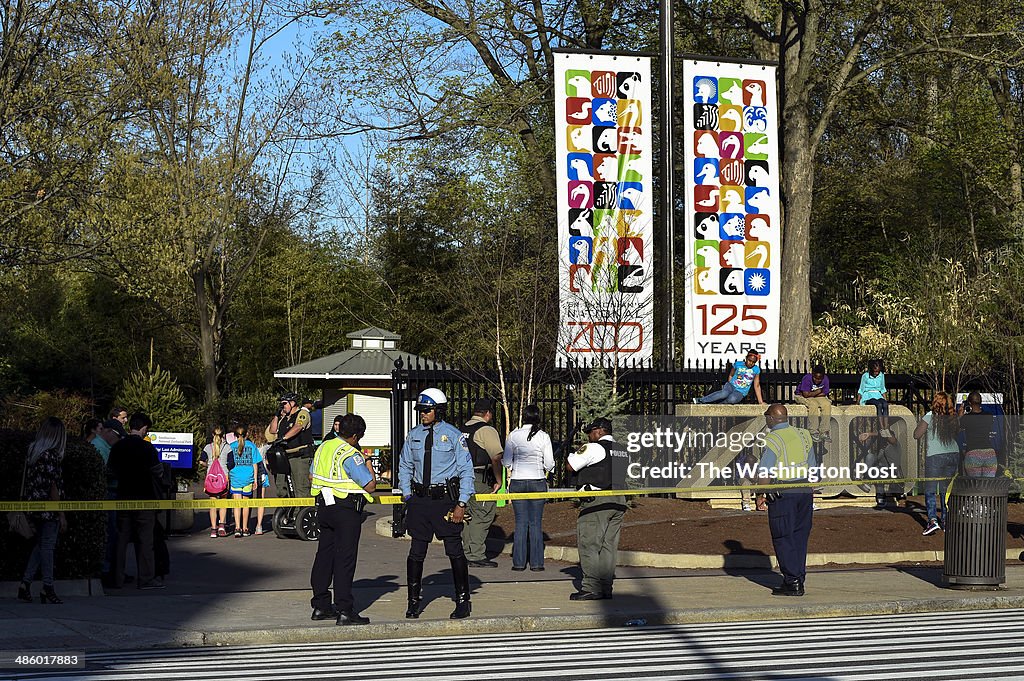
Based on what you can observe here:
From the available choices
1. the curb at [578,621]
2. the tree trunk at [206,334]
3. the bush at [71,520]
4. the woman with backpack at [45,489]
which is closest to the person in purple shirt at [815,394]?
the curb at [578,621]

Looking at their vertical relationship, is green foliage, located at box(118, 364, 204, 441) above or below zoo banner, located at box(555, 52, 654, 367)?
below

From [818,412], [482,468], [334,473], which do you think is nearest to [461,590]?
[334,473]

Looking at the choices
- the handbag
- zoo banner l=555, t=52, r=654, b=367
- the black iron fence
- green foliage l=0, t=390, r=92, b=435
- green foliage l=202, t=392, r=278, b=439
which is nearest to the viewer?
the handbag

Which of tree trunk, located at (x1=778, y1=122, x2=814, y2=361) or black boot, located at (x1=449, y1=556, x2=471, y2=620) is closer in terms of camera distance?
black boot, located at (x1=449, y1=556, x2=471, y2=620)

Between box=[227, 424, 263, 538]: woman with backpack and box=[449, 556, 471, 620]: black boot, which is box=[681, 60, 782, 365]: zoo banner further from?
box=[449, 556, 471, 620]: black boot

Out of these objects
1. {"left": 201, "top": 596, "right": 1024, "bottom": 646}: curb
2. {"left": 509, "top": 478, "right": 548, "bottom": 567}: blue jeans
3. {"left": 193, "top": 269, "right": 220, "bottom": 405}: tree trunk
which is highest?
{"left": 193, "top": 269, "right": 220, "bottom": 405}: tree trunk

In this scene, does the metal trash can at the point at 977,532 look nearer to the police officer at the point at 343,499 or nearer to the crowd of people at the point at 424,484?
the crowd of people at the point at 424,484

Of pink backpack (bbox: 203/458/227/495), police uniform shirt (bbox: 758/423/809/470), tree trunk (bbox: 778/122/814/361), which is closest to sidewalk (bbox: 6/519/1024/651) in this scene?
police uniform shirt (bbox: 758/423/809/470)

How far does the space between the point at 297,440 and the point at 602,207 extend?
20.7ft

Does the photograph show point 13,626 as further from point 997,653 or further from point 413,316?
point 413,316

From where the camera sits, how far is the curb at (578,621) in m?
11.1

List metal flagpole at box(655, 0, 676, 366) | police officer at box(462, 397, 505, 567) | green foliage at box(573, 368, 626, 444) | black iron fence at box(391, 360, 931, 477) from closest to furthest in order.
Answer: police officer at box(462, 397, 505, 567) → green foliage at box(573, 368, 626, 444) → black iron fence at box(391, 360, 931, 477) → metal flagpole at box(655, 0, 676, 366)

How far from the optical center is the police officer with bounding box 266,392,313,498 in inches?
765

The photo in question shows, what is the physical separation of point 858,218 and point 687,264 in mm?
33236
